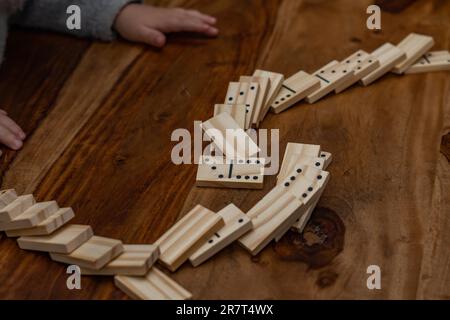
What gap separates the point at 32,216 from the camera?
91cm

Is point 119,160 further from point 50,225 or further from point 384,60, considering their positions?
point 384,60

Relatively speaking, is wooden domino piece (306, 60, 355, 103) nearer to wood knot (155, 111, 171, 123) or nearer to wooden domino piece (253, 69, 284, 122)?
wooden domino piece (253, 69, 284, 122)

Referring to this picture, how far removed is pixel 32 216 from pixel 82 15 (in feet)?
Result: 1.93

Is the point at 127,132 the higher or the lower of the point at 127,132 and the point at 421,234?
the higher

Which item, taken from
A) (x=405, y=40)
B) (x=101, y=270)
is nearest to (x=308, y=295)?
(x=101, y=270)

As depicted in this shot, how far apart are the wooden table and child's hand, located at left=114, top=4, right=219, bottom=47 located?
3cm

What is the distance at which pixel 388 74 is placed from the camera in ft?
4.08

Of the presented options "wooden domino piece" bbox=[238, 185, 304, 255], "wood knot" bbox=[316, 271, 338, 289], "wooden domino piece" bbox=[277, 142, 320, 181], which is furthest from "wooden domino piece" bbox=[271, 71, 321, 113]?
"wood knot" bbox=[316, 271, 338, 289]

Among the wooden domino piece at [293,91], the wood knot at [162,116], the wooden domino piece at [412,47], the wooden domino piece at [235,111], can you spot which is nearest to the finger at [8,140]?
the wood knot at [162,116]

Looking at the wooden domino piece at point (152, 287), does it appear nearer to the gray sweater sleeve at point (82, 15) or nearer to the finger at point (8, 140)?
the finger at point (8, 140)

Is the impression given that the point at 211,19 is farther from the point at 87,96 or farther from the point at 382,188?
the point at 382,188

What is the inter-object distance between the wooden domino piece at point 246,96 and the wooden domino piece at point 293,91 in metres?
0.04

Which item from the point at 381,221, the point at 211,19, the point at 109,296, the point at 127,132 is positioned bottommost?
the point at 109,296

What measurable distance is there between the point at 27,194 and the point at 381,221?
21.6 inches
